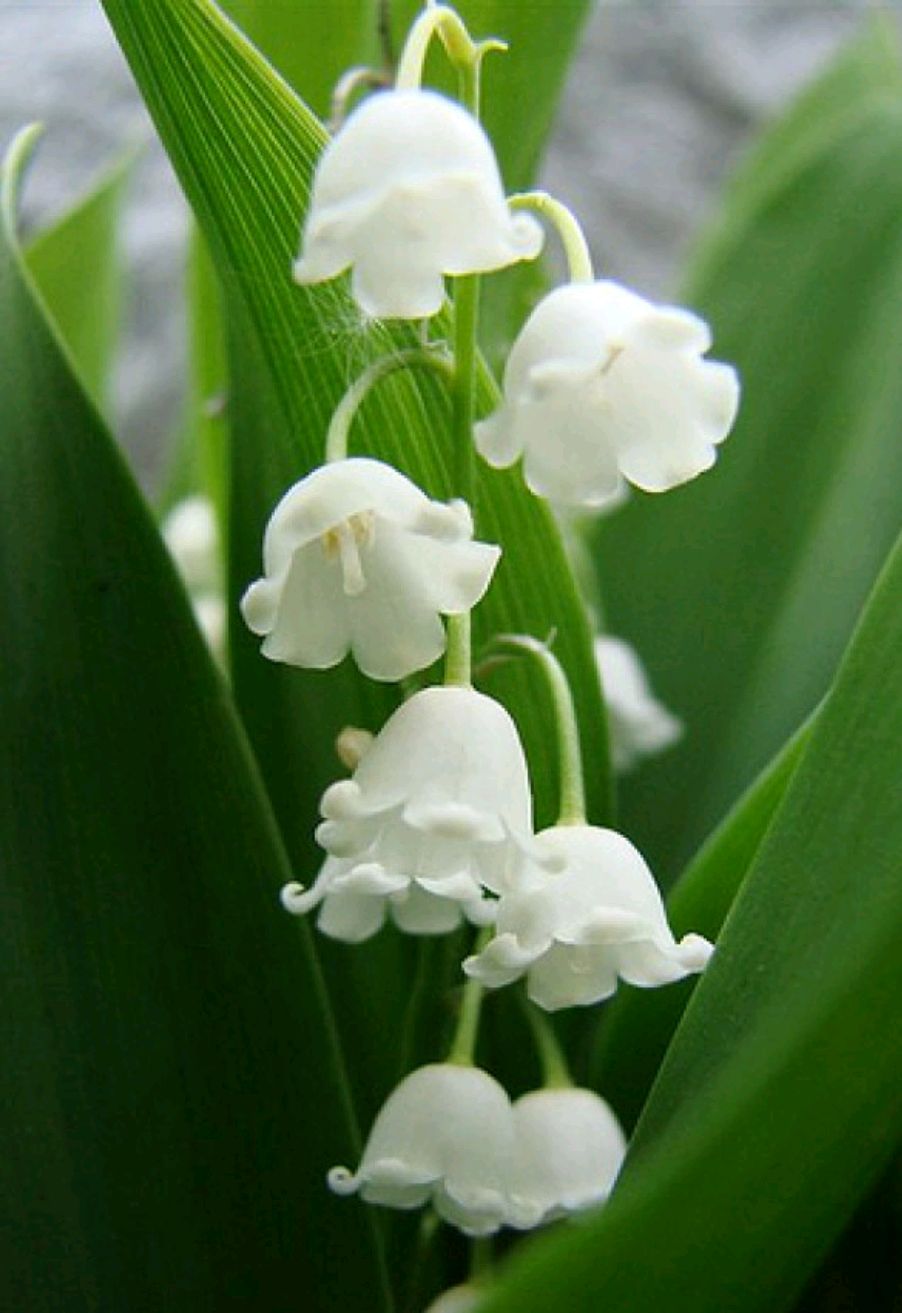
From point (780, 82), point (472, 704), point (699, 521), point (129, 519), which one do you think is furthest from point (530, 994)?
point (780, 82)

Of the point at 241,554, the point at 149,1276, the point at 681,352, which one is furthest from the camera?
the point at 241,554

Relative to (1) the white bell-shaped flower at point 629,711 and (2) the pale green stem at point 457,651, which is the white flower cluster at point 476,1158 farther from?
(1) the white bell-shaped flower at point 629,711

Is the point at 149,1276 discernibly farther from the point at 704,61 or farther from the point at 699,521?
the point at 704,61

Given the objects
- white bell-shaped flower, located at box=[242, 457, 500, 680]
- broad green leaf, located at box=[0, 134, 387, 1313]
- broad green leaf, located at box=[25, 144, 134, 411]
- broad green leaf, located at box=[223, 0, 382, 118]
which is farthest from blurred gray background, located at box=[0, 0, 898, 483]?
white bell-shaped flower, located at box=[242, 457, 500, 680]

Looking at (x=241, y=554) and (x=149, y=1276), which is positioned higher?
(x=241, y=554)

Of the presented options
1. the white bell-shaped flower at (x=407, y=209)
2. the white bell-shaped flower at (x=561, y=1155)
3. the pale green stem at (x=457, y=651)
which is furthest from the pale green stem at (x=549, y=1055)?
the white bell-shaped flower at (x=407, y=209)

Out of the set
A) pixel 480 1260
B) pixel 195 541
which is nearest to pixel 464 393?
pixel 480 1260
